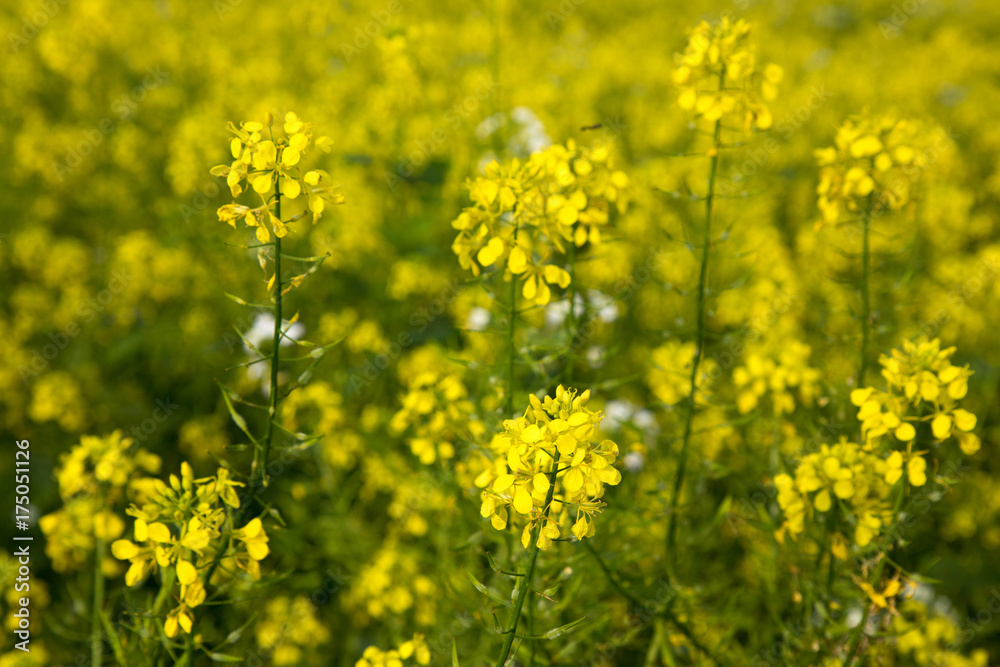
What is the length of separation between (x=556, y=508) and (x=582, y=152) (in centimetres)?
89

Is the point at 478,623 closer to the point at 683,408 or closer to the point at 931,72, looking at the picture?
the point at 683,408

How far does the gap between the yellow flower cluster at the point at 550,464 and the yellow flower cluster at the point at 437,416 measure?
0.84 meters

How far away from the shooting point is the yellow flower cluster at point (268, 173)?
1.37m

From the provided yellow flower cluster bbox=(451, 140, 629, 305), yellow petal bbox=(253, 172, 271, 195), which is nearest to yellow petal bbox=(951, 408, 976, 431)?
yellow flower cluster bbox=(451, 140, 629, 305)

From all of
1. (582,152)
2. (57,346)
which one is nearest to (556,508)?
(582,152)

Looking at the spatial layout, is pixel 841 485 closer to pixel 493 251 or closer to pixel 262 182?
pixel 493 251

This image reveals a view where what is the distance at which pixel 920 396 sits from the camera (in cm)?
166

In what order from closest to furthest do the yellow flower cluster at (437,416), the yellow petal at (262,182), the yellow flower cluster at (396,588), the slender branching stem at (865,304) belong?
the yellow petal at (262,182), the slender branching stem at (865,304), the yellow flower cluster at (437,416), the yellow flower cluster at (396,588)

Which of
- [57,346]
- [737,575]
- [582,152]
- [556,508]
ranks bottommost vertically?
[737,575]

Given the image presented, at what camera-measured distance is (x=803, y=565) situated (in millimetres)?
2234

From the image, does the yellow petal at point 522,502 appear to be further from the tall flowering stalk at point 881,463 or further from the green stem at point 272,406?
the tall flowering stalk at point 881,463
